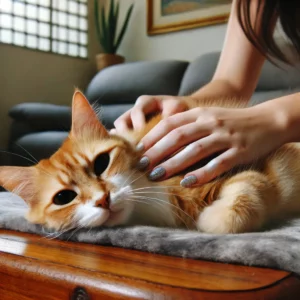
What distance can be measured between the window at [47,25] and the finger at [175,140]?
2.56 metres

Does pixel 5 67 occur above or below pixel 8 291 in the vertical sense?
below

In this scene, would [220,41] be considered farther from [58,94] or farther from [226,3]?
[58,94]

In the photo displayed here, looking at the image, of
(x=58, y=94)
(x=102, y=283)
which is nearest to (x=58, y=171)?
(x=102, y=283)

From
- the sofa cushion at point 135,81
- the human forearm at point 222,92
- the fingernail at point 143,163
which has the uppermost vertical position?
the human forearm at point 222,92

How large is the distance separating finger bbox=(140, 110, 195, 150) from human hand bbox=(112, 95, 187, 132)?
0.13m

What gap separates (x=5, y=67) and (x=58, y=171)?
2.47 meters

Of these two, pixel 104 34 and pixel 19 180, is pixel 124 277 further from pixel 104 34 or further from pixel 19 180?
pixel 104 34

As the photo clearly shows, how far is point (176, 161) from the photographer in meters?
0.70

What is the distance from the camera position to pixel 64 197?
716mm

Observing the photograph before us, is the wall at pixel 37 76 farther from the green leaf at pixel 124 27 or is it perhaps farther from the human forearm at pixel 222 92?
the human forearm at pixel 222 92

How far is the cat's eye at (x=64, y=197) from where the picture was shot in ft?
2.31

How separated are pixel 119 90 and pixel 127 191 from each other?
90.9 inches

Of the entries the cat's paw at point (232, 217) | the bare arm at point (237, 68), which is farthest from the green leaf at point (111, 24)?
the cat's paw at point (232, 217)

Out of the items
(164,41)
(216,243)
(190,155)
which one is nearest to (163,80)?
(164,41)
